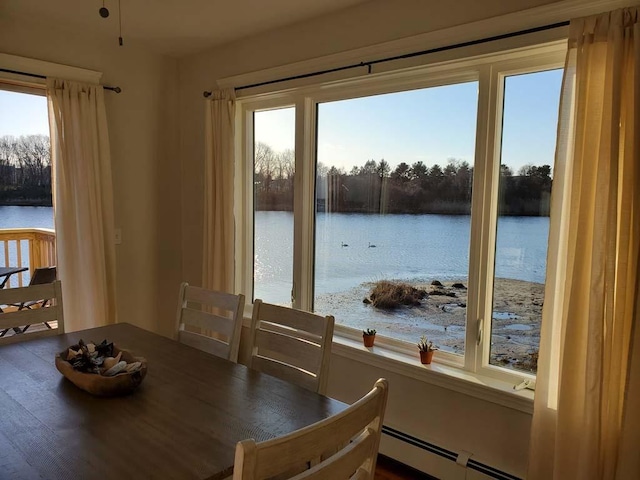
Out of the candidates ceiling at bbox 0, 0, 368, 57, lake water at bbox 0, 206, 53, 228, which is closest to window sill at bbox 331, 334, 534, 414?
ceiling at bbox 0, 0, 368, 57

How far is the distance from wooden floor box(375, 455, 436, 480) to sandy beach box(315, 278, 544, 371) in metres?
0.68

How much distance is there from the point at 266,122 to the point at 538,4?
1.99 metres

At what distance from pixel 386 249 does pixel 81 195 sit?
2.17 meters

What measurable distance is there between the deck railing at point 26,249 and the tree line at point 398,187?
162 cm

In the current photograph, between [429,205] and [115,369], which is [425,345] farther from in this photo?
[115,369]

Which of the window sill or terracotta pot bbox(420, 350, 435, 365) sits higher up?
terracotta pot bbox(420, 350, 435, 365)

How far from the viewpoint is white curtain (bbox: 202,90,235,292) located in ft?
11.2

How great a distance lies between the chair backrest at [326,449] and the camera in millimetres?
822

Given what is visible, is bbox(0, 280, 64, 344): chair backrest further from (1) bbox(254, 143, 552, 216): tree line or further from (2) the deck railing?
(1) bbox(254, 143, 552, 216): tree line

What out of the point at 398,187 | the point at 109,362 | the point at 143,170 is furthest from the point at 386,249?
the point at 143,170

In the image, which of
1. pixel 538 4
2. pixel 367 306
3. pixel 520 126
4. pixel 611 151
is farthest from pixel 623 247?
pixel 367 306

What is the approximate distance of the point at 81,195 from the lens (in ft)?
10.7

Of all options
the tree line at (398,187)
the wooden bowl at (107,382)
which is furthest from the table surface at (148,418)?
the tree line at (398,187)

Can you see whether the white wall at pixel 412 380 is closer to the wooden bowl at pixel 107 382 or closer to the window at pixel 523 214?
the window at pixel 523 214
